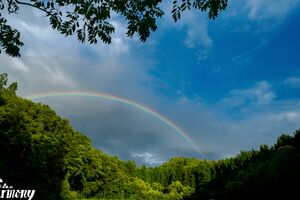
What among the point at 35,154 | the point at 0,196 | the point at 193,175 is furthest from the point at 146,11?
A: the point at 193,175

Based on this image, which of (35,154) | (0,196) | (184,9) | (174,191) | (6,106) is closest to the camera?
(184,9)

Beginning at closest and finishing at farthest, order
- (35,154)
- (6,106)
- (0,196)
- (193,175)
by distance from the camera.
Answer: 1. (0,196)
2. (35,154)
3. (6,106)
4. (193,175)

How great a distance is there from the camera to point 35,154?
110ft

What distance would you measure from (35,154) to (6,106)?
22.1 ft

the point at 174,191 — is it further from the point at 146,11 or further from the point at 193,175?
the point at 146,11

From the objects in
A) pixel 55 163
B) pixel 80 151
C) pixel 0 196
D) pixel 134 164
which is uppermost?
pixel 134 164

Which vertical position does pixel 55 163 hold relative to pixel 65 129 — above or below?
below

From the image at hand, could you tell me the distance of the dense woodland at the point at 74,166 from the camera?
821 inches

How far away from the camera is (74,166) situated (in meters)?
43.4

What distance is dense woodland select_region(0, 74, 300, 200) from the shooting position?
68.4 feet

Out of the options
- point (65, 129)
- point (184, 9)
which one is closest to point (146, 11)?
point (184, 9)

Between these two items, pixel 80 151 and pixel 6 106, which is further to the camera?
pixel 80 151

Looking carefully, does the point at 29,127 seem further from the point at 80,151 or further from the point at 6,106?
the point at 80,151

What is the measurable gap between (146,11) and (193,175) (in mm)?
61777
